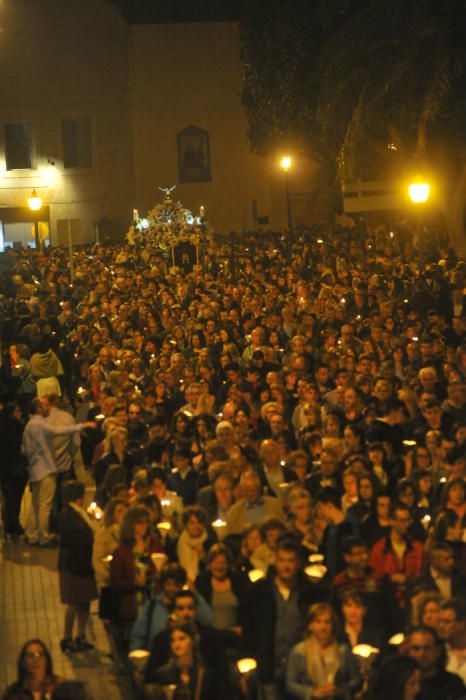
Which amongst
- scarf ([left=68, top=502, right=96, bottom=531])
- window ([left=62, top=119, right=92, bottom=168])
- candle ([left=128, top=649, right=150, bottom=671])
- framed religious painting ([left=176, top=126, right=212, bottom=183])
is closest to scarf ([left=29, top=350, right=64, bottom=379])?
scarf ([left=68, top=502, right=96, bottom=531])

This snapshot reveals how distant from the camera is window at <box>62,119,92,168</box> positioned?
58562 mm

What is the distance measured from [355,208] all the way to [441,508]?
41.3 ft

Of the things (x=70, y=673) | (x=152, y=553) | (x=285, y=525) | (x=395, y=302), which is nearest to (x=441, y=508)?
(x=285, y=525)

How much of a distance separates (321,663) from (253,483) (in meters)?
3.23

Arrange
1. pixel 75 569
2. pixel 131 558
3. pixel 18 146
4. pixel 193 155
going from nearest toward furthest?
pixel 131 558, pixel 75 569, pixel 193 155, pixel 18 146

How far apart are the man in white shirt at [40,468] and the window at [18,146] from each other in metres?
45.7

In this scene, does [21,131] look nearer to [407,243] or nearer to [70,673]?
[407,243]

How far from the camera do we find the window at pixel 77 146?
58.6m

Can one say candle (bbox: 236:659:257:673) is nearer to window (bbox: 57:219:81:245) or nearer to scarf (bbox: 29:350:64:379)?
scarf (bbox: 29:350:64:379)

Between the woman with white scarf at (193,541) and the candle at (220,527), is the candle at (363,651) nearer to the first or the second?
the woman with white scarf at (193,541)

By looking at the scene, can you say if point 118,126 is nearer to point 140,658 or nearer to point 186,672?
point 140,658

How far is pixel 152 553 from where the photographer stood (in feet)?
32.4

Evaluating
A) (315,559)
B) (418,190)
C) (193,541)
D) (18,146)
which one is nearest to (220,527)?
(193,541)

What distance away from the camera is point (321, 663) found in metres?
7.75
